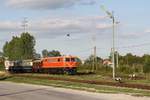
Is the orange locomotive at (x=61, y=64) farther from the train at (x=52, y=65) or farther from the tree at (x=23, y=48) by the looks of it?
the tree at (x=23, y=48)

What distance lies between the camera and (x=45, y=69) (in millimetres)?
69688

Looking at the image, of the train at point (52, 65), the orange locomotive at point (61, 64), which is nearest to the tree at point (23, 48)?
the train at point (52, 65)

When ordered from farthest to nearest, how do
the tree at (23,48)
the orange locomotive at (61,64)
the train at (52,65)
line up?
the tree at (23,48)
the train at (52,65)
the orange locomotive at (61,64)

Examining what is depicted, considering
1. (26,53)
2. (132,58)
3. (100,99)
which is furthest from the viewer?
(26,53)

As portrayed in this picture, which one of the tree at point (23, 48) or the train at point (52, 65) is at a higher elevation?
the tree at point (23, 48)

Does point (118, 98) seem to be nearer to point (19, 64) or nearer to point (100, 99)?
point (100, 99)

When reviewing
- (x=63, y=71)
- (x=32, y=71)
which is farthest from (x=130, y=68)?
(x=32, y=71)

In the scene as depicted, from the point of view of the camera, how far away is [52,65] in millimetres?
65562

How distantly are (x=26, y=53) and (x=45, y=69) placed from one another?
198 ft

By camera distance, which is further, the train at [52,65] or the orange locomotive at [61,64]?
the train at [52,65]

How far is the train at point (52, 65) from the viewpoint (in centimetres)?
6131

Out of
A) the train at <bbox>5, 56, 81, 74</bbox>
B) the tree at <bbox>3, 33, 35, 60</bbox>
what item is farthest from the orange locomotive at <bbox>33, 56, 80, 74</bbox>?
the tree at <bbox>3, 33, 35, 60</bbox>

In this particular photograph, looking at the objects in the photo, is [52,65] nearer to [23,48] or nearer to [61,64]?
[61,64]

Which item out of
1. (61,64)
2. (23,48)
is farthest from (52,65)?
(23,48)
